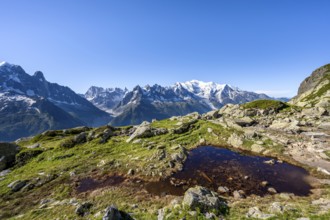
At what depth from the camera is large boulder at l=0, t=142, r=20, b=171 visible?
39.3 m

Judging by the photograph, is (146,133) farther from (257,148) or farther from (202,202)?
(202,202)

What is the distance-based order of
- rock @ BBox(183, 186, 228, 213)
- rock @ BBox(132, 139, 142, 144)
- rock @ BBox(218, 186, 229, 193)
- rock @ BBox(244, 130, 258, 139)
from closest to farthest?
rock @ BBox(183, 186, 228, 213) < rock @ BBox(218, 186, 229, 193) < rock @ BBox(244, 130, 258, 139) < rock @ BBox(132, 139, 142, 144)

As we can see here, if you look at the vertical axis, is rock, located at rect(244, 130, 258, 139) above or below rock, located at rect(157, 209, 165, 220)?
above

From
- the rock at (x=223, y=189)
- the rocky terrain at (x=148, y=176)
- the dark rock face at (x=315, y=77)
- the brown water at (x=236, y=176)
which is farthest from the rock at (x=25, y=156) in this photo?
the dark rock face at (x=315, y=77)

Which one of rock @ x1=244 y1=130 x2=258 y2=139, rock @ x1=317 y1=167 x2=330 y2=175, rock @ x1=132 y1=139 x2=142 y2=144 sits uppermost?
rock @ x1=244 y1=130 x2=258 y2=139

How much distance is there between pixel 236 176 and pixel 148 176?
12420 mm

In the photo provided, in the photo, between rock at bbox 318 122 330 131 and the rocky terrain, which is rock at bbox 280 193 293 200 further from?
rock at bbox 318 122 330 131

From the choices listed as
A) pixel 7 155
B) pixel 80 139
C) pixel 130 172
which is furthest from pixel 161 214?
pixel 7 155

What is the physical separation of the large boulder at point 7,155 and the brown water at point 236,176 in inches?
1388

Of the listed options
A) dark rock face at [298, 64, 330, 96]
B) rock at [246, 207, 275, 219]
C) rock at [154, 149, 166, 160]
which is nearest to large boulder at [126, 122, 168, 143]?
rock at [154, 149, 166, 160]

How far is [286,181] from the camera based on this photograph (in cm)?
2305

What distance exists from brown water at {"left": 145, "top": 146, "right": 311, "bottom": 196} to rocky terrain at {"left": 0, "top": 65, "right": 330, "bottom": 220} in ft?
2.41

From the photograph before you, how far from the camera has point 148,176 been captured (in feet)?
87.6

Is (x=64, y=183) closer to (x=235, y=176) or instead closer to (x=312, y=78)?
(x=235, y=176)
